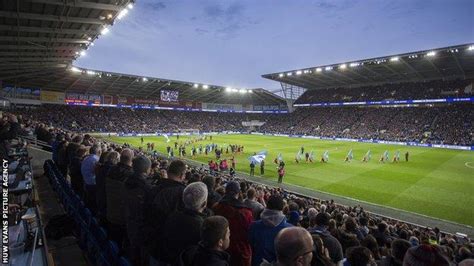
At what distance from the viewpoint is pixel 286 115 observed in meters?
88.4

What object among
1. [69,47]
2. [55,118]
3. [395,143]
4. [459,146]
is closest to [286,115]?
[395,143]

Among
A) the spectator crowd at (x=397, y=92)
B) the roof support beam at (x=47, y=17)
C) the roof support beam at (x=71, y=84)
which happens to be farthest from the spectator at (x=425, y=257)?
the spectator crowd at (x=397, y=92)

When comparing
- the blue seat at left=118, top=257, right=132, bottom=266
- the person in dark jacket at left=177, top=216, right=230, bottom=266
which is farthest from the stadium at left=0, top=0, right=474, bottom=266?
the blue seat at left=118, top=257, right=132, bottom=266

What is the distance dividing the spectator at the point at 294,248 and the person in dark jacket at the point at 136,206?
90.1 inches

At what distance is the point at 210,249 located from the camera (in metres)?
2.76

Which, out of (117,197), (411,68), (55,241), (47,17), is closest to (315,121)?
(411,68)

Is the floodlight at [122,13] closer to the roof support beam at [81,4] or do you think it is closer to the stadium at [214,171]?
the stadium at [214,171]

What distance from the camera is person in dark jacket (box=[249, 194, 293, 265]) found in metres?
3.94

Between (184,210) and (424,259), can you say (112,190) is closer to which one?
(184,210)

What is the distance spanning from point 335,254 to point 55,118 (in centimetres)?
Result: 6325

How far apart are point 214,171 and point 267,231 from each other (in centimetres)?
1957

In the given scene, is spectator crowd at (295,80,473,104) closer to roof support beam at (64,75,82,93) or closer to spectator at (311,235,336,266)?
roof support beam at (64,75,82,93)

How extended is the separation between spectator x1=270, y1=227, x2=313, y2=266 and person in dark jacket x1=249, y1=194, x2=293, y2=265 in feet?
4.96

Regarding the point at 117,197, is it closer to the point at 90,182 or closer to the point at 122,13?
the point at 90,182
